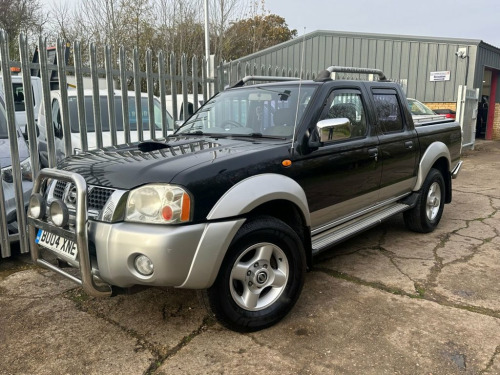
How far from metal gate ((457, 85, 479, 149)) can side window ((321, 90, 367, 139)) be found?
10.6 metres

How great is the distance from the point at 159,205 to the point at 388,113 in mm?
2949

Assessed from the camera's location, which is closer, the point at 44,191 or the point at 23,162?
the point at 44,191

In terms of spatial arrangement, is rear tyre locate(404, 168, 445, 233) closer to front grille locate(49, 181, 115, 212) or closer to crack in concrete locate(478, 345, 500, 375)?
crack in concrete locate(478, 345, 500, 375)

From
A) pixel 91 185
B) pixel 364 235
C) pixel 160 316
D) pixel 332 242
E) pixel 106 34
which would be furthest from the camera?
pixel 106 34

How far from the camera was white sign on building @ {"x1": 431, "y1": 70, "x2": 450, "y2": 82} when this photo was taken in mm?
15828

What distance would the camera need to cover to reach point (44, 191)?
3.21 meters

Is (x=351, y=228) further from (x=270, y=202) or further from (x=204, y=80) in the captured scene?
(x=204, y=80)

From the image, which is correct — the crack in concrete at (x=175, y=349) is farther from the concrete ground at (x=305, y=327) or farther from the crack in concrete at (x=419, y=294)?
the crack in concrete at (x=419, y=294)

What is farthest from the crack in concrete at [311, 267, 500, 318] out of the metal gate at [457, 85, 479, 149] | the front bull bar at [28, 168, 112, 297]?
the metal gate at [457, 85, 479, 149]

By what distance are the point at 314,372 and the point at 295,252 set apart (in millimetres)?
830

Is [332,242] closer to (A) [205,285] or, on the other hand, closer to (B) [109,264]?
(A) [205,285]

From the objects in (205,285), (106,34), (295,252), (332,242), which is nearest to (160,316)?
(205,285)

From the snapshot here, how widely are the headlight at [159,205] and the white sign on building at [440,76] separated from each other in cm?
1592

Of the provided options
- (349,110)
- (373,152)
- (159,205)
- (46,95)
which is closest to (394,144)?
(373,152)
